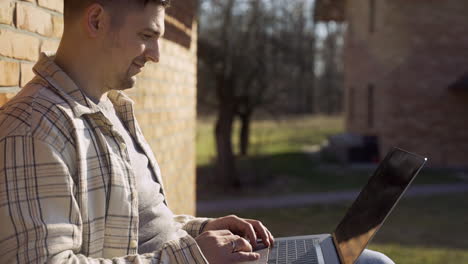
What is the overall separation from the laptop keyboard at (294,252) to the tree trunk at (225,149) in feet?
39.0

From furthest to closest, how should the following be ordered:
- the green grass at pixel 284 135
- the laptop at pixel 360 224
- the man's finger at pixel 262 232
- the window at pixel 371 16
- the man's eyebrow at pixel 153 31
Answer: the green grass at pixel 284 135 → the window at pixel 371 16 → the man's finger at pixel 262 232 → the laptop at pixel 360 224 → the man's eyebrow at pixel 153 31

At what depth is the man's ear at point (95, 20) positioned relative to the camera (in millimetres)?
1873

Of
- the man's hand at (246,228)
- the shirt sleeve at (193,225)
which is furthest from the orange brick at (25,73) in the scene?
the man's hand at (246,228)

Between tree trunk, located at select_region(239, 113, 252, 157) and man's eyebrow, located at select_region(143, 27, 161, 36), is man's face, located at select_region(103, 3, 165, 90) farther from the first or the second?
tree trunk, located at select_region(239, 113, 252, 157)

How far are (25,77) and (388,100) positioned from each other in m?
14.4

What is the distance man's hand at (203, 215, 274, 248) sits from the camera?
7.81 ft

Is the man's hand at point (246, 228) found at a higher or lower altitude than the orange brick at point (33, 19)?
lower

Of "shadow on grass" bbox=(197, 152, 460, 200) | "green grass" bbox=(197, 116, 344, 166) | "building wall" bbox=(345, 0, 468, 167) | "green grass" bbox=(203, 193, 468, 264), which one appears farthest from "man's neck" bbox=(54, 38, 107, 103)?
"green grass" bbox=(197, 116, 344, 166)

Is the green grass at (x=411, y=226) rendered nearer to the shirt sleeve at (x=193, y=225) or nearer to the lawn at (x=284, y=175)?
the lawn at (x=284, y=175)

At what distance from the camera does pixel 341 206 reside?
36.8 feet

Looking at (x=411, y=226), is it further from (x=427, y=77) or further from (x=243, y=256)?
(x=243, y=256)

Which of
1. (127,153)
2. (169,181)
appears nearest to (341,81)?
(169,181)

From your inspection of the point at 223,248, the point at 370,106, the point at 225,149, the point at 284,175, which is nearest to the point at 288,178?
the point at 284,175

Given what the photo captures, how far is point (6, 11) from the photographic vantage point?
223 centimetres
